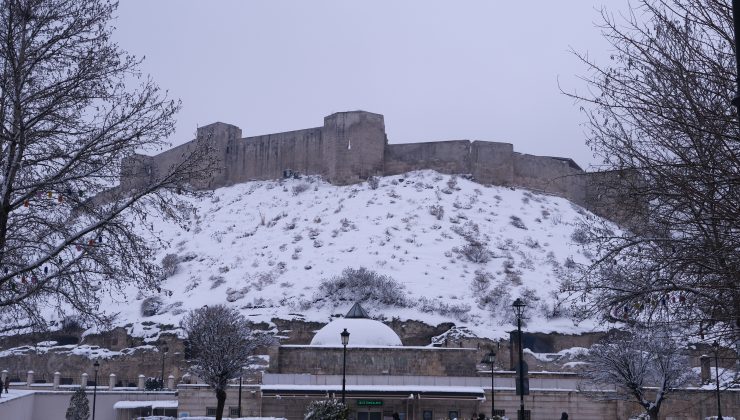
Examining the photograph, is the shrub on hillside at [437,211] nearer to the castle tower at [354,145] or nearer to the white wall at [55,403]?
the castle tower at [354,145]

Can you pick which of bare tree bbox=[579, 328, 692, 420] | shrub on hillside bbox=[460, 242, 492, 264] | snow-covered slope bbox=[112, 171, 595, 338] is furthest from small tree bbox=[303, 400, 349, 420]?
shrub on hillside bbox=[460, 242, 492, 264]

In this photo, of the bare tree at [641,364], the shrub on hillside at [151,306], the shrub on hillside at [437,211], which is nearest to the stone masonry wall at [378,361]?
the bare tree at [641,364]

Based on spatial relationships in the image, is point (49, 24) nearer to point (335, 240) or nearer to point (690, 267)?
point (690, 267)

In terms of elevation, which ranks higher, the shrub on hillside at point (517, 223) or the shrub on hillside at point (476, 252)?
the shrub on hillside at point (517, 223)

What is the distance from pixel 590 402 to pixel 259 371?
47.5ft

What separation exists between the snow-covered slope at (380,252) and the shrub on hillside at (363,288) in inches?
3.6

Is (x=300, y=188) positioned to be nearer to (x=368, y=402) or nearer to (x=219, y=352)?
(x=368, y=402)

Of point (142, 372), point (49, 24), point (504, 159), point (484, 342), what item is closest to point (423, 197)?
point (504, 159)

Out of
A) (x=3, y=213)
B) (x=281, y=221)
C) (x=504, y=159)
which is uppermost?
(x=504, y=159)

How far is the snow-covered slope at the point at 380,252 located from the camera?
4509cm

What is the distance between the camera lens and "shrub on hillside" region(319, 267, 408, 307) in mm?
45200

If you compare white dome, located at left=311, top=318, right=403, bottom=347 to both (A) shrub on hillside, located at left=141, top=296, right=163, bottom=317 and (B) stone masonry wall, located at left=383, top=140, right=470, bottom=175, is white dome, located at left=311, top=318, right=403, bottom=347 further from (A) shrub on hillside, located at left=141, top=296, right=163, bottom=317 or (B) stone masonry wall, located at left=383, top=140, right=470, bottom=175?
(B) stone masonry wall, located at left=383, top=140, right=470, bottom=175

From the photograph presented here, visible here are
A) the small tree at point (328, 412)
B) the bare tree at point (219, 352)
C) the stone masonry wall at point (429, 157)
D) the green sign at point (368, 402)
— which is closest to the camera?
the small tree at point (328, 412)

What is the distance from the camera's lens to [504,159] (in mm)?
61750
